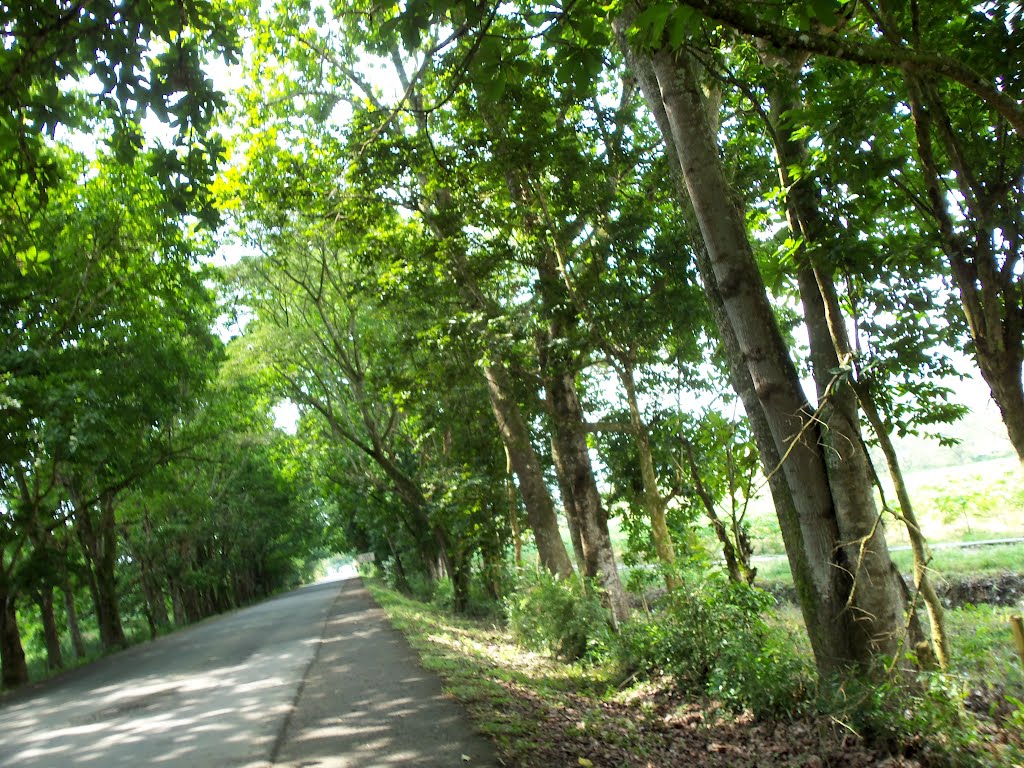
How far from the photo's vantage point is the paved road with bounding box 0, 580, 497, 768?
257 inches

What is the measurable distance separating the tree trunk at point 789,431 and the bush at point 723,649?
1.43 feet

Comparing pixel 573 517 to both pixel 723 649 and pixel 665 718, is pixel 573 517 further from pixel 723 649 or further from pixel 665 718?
pixel 723 649

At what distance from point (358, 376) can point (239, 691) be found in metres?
12.3

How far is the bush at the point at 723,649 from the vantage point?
623 centimetres

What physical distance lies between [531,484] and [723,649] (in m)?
8.11

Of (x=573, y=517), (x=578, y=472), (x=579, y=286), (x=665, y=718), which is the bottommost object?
(x=665, y=718)

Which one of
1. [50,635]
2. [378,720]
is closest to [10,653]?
[50,635]

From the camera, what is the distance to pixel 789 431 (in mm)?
5906

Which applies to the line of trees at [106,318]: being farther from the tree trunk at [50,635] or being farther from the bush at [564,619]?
the bush at [564,619]

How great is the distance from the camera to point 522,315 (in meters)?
11.7

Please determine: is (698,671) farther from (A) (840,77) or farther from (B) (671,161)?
(A) (840,77)

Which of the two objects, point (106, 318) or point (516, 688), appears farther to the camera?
point (106, 318)

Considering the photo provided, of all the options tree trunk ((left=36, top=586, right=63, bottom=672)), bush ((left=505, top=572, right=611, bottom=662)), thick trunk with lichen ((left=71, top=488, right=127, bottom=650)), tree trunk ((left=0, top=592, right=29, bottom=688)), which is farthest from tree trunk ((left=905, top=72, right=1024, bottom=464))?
thick trunk with lichen ((left=71, top=488, right=127, bottom=650))

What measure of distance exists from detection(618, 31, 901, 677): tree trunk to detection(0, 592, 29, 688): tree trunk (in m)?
17.3
